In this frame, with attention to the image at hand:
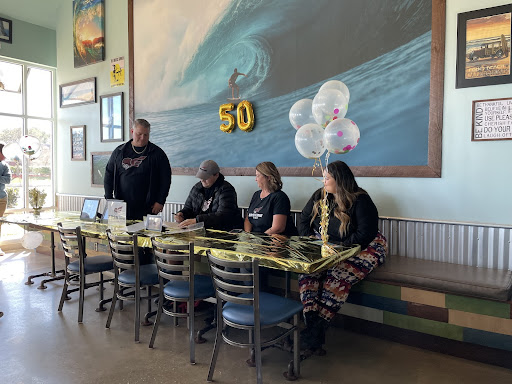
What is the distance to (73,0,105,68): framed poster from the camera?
6580 millimetres

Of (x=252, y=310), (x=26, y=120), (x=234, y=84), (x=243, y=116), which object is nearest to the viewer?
(x=252, y=310)

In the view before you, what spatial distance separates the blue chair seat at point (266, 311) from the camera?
243cm

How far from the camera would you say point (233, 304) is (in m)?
2.64

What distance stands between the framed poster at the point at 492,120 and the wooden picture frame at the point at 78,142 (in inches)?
236

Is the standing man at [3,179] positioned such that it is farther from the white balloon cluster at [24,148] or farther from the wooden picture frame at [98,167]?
the wooden picture frame at [98,167]

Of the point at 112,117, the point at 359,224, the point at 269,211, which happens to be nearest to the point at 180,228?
the point at 269,211

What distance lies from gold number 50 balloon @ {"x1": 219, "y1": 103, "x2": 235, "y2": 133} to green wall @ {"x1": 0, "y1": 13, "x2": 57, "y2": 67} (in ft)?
14.0

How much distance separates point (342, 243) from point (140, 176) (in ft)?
7.49

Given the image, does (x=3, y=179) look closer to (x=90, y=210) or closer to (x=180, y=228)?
(x=90, y=210)

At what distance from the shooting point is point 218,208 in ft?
12.9

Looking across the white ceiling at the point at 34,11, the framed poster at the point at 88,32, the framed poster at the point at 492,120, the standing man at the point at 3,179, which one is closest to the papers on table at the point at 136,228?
the framed poster at the point at 492,120

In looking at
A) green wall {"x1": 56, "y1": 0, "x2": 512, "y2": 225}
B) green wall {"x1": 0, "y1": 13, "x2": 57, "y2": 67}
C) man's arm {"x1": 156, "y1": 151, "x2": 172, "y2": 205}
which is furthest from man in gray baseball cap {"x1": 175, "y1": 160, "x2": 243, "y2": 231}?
green wall {"x1": 0, "y1": 13, "x2": 57, "y2": 67}

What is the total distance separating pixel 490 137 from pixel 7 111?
23.8 ft

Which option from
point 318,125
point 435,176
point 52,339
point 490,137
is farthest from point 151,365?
point 490,137
